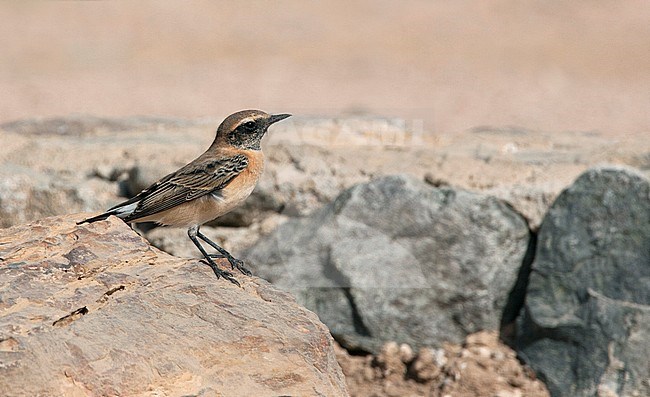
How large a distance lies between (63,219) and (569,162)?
4048 mm

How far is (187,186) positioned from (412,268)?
1.82 metres

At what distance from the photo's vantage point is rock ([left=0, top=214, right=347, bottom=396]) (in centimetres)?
379

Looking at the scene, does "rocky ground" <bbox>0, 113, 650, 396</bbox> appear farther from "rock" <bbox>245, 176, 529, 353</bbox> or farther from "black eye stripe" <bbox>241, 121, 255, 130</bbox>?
"black eye stripe" <bbox>241, 121, 255, 130</bbox>

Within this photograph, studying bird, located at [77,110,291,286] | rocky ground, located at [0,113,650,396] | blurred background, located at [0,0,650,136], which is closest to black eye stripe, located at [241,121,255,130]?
bird, located at [77,110,291,286]

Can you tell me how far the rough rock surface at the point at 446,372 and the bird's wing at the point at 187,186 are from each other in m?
1.71

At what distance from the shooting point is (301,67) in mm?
19047

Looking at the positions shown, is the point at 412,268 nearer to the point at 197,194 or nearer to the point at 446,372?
the point at 446,372

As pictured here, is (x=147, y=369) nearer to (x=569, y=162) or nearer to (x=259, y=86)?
(x=569, y=162)

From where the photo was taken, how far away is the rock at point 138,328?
3795 millimetres

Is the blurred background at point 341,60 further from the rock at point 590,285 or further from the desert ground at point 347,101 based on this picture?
the rock at point 590,285

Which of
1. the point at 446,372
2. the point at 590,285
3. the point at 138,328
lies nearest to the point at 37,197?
the point at 446,372

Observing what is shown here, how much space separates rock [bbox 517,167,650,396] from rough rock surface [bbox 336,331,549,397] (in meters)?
0.15

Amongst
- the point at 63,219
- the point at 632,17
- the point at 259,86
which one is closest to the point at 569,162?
the point at 63,219

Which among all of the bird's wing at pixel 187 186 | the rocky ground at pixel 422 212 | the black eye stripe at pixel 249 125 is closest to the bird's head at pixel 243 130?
the black eye stripe at pixel 249 125
